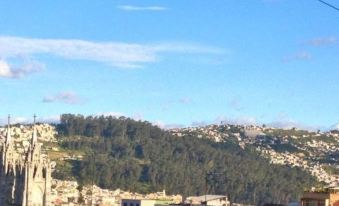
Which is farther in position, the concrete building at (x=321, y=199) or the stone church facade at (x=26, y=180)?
the stone church facade at (x=26, y=180)

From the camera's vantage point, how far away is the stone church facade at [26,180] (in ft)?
368

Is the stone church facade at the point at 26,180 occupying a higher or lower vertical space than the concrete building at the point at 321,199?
higher

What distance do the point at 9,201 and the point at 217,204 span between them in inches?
1563

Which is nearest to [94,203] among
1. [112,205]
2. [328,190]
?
[112,205]

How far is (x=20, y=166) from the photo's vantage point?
114938 millimetres

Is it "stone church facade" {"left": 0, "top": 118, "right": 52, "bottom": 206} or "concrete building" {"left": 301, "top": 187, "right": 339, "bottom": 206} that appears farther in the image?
"stone church facade" {"left": 0, "top": 118, "right": 52, "bottom": 206}

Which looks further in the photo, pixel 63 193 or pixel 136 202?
pixel 63 193

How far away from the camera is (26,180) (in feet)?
368

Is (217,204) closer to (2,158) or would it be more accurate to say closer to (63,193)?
(2,158)

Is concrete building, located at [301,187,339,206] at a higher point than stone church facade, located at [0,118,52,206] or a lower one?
lower

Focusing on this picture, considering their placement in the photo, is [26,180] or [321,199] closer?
[321,199]

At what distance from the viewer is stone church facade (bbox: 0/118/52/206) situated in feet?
368

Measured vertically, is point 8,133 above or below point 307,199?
above

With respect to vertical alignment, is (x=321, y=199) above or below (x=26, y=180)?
below
